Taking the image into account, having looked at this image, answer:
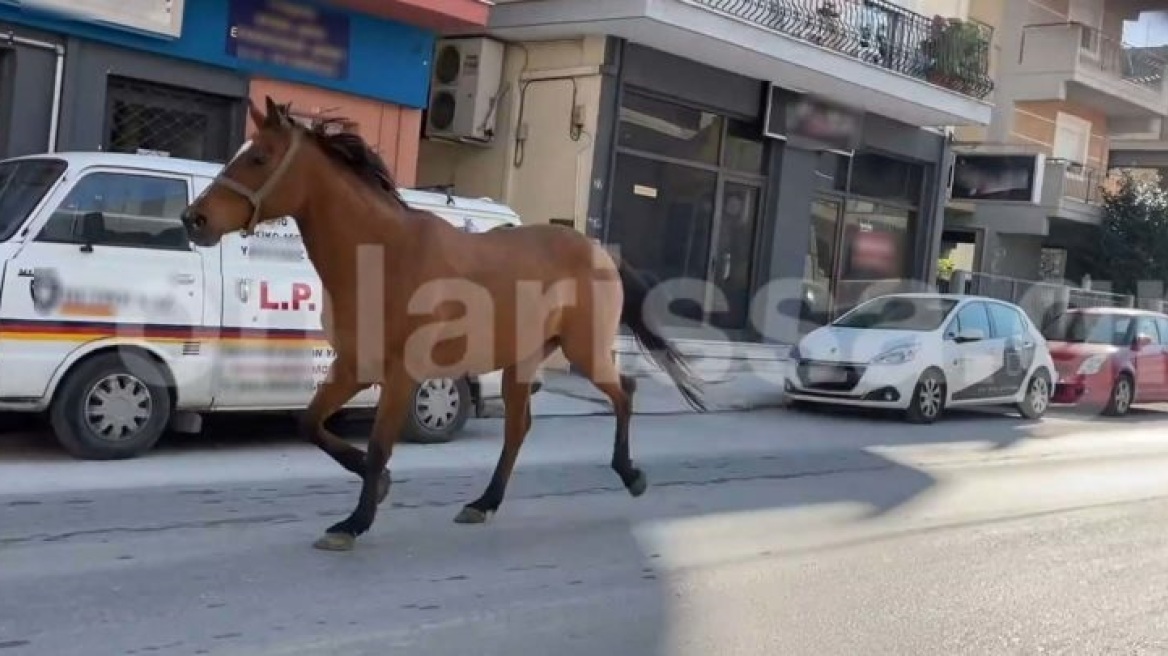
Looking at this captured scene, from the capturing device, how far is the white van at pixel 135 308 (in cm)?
792

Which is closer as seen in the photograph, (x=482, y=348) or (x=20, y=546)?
(x=20, y=546)

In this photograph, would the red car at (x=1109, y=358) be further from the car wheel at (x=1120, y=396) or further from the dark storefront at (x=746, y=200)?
the dark storefront at (x=746, y=200)

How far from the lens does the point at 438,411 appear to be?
10.1m

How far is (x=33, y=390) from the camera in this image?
792 cm

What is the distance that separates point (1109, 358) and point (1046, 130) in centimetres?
1214

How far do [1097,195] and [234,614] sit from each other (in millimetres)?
27795

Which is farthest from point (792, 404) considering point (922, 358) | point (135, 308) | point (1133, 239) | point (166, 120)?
point (1133, 239)

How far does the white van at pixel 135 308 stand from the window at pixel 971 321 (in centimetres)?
860

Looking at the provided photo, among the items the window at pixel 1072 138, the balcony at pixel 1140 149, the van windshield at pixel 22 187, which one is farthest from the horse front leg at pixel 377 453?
the balcony at pixel 1140 149

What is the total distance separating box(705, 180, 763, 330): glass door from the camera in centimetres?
1847

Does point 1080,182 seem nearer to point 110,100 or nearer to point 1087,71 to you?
point 1087,71

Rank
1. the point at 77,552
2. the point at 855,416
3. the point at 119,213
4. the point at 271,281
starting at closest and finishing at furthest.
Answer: the point at 77,552
the point at 119,213
the point at 271,281
the point at 855,416

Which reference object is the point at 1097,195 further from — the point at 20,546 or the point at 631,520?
the point at 20,546

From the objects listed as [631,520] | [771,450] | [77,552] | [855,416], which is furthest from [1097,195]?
[77,552]
